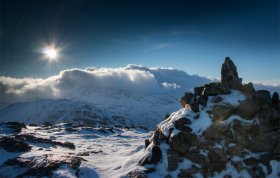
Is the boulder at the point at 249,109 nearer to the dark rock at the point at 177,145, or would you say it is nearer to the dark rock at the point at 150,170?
the dark rock at the point at 177,145

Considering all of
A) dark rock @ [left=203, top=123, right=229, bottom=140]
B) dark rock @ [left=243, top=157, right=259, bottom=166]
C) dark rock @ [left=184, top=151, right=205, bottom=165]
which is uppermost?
dark rock @ [left=203, top=123, right=229, bottom=140]

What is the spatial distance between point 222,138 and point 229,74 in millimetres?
16814

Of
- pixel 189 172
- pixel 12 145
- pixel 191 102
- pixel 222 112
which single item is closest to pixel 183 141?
pixel 189 172

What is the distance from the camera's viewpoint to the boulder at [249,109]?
64.6 m

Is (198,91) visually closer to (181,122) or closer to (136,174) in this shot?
(181,122)

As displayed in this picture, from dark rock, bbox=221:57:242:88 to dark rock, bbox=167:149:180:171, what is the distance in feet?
67.0

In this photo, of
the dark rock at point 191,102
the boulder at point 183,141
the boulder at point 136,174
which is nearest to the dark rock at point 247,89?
the dark rock at point 191,102

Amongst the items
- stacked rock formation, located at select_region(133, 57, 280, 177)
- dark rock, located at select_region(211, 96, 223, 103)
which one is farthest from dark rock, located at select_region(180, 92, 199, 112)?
dark rock, located at select_region(211, 96, 223, 103)

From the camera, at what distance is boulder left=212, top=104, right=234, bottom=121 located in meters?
65.3

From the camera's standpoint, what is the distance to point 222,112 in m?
65.6

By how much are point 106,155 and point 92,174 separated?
18.3 meters

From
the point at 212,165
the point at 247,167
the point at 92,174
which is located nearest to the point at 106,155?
the point at 92,174

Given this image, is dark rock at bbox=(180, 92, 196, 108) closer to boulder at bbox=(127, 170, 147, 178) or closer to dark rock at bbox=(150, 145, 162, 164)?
dark rock at bbox=(150, 145, 162, 164)

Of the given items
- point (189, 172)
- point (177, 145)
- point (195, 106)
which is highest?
point (195, 106)
